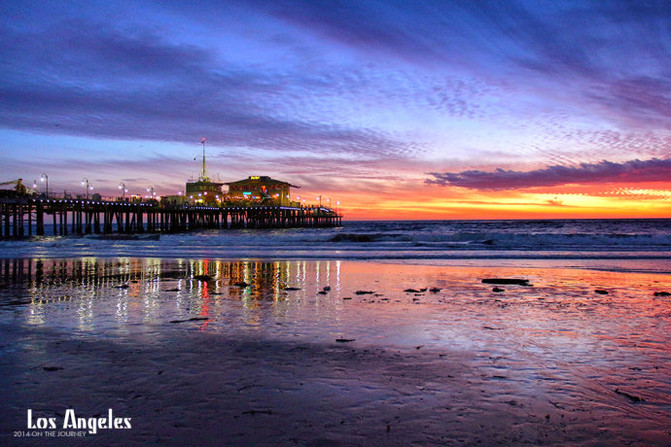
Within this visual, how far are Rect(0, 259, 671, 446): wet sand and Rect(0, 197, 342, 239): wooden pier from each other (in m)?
53.3

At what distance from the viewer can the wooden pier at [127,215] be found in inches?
2304

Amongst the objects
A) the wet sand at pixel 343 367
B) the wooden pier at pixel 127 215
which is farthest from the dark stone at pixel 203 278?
the wooden pier at pixel 127 215

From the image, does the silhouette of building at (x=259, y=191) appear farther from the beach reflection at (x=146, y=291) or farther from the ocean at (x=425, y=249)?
the beach reflection at (x=146, y=291)

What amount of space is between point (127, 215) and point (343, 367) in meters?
81.6

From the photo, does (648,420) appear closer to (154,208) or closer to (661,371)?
(661,371)

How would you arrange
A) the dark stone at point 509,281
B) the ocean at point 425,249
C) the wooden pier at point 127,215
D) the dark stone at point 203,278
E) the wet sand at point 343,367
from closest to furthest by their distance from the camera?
the wet sand at point 343,367 → the dark stone at point 509,281 → the dark stone at point 203,278 → the ocean at point 425,249 → the wooden pier at point 127,215

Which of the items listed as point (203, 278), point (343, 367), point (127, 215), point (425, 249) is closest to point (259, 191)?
→ point (127, 215)

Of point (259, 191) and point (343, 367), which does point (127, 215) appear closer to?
point (259, 191)

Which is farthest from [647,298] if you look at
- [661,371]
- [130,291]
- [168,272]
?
[168,272]

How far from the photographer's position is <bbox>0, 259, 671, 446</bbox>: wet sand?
13.3 feet

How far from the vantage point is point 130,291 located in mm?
12461

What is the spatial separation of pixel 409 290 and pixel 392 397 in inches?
310

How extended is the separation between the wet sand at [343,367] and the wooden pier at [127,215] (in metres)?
53.3

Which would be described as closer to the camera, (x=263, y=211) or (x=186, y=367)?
(x=186, y=367)
